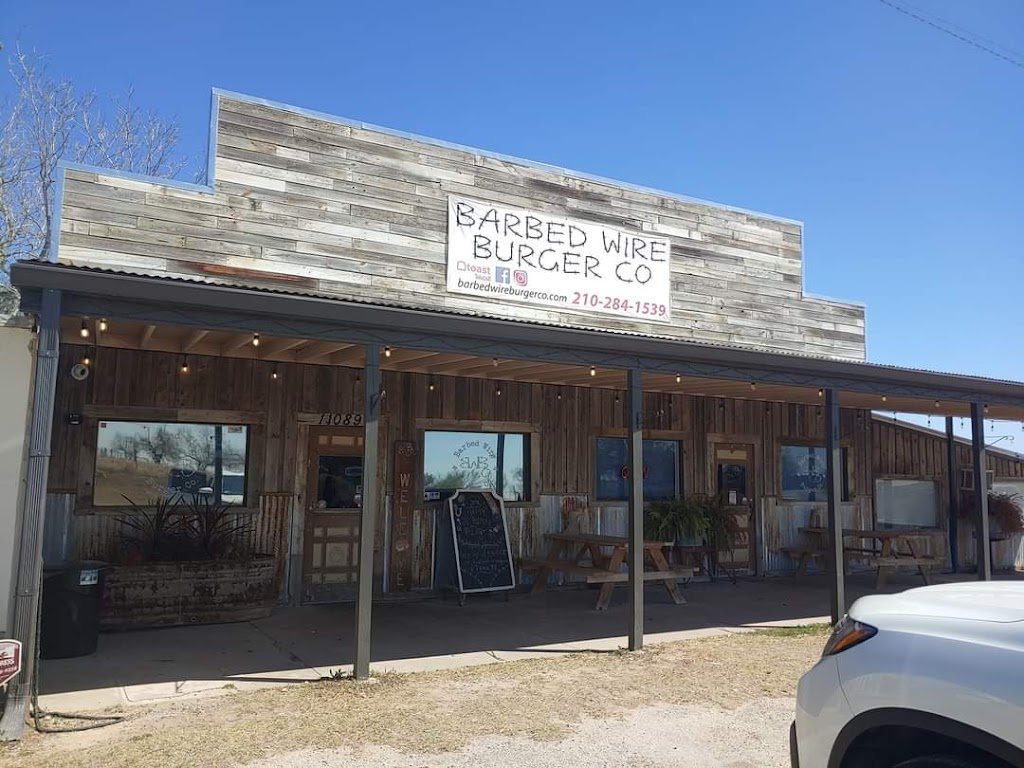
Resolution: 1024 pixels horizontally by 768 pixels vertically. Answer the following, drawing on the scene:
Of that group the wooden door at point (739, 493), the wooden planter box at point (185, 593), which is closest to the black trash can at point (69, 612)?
the wooden planter box at point (185, 593)

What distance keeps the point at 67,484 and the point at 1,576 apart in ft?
8.16

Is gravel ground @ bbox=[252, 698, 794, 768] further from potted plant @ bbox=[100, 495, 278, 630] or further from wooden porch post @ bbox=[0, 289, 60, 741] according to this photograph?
potted plant @ bbox=[100, 495, 278, 630]

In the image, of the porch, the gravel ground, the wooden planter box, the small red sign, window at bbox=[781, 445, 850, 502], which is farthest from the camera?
window at bbox=[781, 445, 850, 502]

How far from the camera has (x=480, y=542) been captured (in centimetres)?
1015

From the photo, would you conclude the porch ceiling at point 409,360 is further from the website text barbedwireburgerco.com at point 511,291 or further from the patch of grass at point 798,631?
the patch of grass at point 798,631

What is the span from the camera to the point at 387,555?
32.2 feet

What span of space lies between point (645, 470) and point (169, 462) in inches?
257

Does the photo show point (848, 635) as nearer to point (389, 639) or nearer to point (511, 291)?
point (389, 639)

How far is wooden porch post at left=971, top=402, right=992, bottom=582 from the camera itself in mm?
9992

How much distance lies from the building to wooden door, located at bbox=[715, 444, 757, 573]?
0.12 feet

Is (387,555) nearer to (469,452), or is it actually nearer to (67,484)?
(469,452)

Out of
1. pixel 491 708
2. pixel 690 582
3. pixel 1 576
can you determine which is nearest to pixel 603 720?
pixel 491 708

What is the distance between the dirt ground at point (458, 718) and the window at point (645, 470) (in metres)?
4.66

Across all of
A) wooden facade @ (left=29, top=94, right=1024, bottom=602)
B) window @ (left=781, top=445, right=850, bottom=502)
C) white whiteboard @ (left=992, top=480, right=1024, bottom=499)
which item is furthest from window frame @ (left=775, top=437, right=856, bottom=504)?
white whiteboard @ (left=992, top=480, right=1024, bottom=499)
